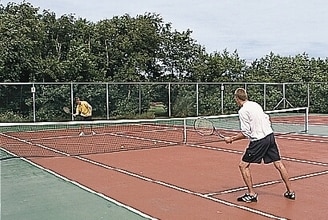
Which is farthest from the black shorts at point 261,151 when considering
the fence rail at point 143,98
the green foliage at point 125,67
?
the green foliage at point 125,67

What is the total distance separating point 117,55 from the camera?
27.1 m

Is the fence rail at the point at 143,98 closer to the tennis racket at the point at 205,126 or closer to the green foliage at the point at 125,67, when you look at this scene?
the green foliage at the point at 125,67

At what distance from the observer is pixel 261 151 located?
222 inches

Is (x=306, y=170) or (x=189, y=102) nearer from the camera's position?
Result: (x=306, y=170)

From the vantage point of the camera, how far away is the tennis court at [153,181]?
5.40 m

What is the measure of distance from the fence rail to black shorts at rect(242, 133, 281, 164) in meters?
14.3

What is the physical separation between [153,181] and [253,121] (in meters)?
2.26

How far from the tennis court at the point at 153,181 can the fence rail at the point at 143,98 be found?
6.90 meters

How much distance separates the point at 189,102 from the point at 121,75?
5.30 metres

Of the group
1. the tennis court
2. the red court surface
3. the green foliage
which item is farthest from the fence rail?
the red court surface

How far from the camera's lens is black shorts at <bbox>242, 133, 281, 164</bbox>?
5.62 meters

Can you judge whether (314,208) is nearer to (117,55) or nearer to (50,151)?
(50,151)

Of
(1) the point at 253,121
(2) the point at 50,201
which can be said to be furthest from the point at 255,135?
(2) the point at 50,201

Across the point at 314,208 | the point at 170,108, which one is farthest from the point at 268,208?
the point at 170,108
